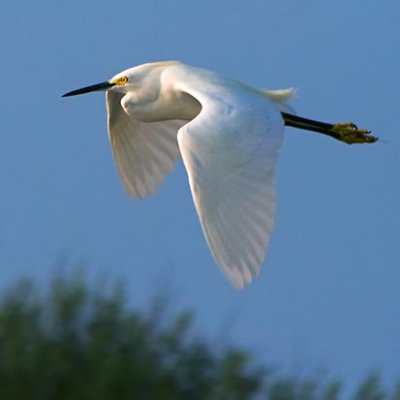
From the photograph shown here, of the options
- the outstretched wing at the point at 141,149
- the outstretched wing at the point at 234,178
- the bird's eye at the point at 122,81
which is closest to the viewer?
the outstretched wing at the point at 234,178

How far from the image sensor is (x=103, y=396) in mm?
9148

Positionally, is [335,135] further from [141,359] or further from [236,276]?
[236,276]

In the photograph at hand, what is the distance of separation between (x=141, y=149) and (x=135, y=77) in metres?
0.74

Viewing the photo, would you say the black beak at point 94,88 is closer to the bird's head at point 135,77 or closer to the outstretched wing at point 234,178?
the bird's head at point 135,77

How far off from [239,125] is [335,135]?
79.3 inches

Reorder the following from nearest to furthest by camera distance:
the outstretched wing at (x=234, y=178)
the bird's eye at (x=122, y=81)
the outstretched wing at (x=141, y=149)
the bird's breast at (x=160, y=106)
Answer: the outstretched wing at (x=234, y=178), the bird's breast at (x=160, y=106), the bird's eye at (x=122, y=81), the outstretched wing at (x=141, y=149)

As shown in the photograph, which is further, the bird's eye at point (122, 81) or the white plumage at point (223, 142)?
the bird's eye at point (122, 81)

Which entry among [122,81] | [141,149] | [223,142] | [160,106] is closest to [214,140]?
[223,142]

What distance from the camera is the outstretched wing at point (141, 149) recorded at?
10641mm

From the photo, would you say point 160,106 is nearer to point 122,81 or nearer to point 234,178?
point 122,81

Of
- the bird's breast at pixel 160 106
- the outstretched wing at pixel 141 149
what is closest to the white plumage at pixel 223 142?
the bird's breast at pixel 160 106

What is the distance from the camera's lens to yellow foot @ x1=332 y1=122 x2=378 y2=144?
10.4m

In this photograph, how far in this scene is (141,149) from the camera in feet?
35.1

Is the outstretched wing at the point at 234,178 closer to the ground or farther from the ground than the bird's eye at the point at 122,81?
closer to the ground
